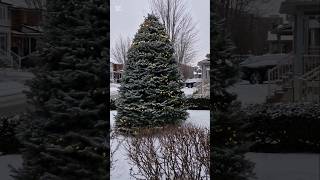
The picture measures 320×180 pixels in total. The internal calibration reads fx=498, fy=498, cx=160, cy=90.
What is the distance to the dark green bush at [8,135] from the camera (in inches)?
255

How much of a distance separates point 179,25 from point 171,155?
160 cm

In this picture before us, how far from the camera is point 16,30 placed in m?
6.48

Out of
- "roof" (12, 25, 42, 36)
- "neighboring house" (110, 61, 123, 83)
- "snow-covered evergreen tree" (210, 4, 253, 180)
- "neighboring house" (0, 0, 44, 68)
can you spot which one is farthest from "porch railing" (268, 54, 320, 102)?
"neighboring house" (0, 0, 44, 68)

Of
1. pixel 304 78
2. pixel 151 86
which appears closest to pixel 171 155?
pixel 151 86

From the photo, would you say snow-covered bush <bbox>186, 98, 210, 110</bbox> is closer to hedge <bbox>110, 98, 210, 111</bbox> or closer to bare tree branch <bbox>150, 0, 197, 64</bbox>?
hedge <bbox>110, 98, 210, 111</bbox>

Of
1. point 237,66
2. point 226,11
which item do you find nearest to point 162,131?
point 237,66

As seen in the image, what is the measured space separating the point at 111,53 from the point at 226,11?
1.49 m

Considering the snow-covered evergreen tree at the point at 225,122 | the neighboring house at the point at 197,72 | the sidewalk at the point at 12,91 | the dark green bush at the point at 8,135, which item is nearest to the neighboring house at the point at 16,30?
the sidewalk at the point at 12,91

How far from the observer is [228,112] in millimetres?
6094

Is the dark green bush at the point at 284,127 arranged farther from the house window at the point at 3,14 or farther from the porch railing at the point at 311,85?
the house window at the point at 3,14

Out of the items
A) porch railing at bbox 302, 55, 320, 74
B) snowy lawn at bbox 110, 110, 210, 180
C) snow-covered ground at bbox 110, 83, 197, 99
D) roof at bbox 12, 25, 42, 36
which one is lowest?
snowy lawn at bbox 110, 110, 210, 180

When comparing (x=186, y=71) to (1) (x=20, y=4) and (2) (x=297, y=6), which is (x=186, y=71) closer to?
(2) (x=297, y=6)

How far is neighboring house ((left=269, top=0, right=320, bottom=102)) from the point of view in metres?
6.01

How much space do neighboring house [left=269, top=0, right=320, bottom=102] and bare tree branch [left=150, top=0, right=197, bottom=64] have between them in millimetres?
1065
